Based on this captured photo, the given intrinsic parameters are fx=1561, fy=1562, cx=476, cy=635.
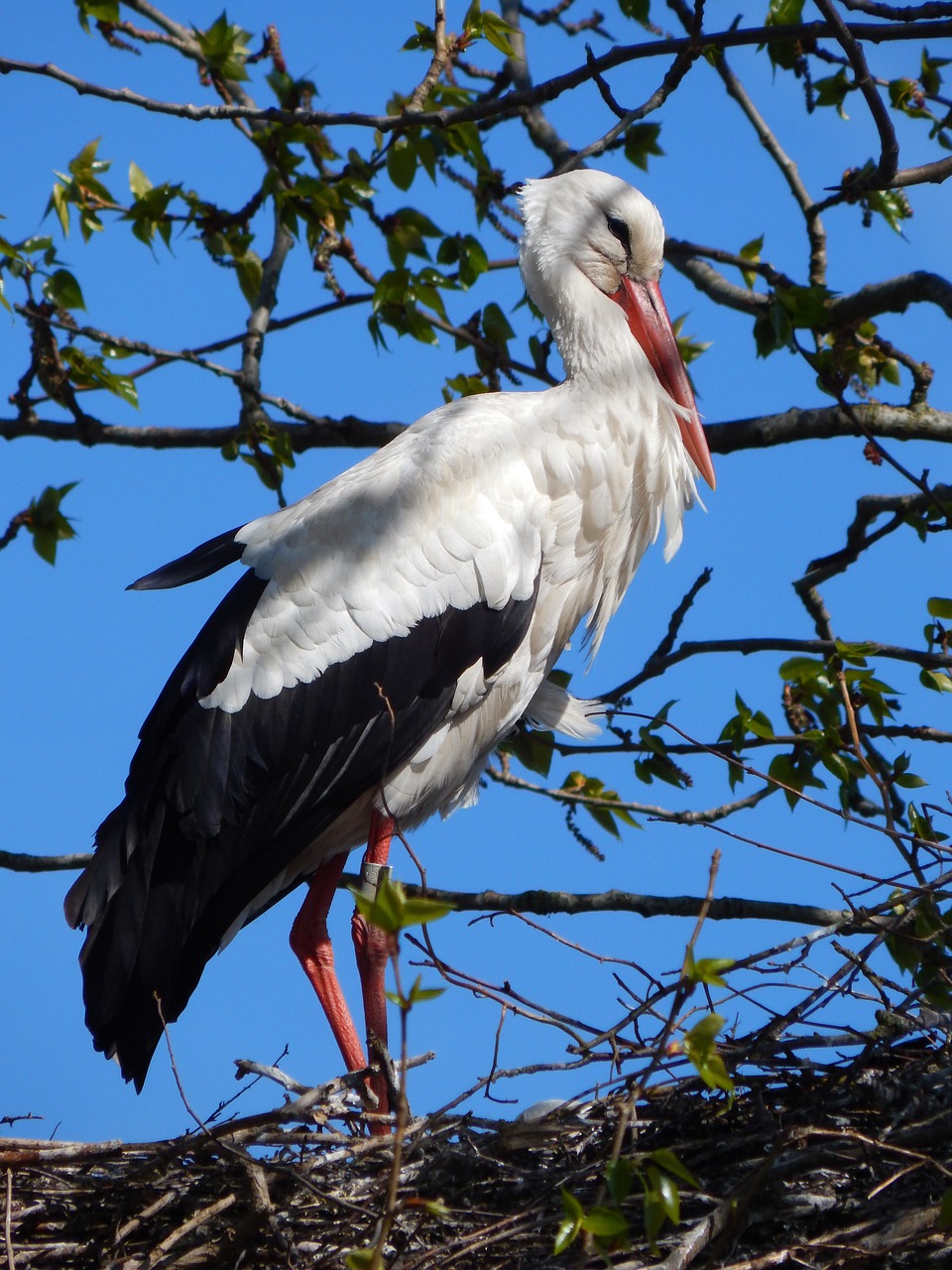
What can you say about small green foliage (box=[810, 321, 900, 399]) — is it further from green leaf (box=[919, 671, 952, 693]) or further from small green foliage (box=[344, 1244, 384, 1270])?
small green foliage (box=[344, 1244, 384, 1270])

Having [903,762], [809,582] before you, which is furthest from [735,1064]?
[809,582]

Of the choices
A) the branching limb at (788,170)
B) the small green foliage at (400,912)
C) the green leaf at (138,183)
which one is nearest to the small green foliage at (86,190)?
the green leaf at (138,183)

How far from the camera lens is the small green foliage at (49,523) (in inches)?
235

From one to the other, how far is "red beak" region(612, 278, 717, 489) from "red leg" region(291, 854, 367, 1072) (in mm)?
1888

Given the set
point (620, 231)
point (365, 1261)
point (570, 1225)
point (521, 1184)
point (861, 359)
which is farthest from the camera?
point (861, 359)

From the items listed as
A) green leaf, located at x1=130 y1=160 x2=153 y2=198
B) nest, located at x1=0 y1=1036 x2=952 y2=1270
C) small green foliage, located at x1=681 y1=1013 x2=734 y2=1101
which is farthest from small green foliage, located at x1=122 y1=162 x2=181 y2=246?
small green foliage, located at x1=681 y1=1013 x2=734 y2=1101

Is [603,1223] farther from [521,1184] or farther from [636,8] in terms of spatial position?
[636,8]

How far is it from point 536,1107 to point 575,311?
2.76m

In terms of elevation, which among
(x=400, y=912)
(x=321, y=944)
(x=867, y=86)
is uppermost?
(x=867, y=86)

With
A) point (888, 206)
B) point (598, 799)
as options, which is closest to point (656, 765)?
point (598, 799)

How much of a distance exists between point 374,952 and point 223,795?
0.86 metres

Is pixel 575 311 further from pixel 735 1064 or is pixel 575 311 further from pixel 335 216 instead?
pixel 735 1064

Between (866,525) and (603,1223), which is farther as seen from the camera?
(866,525)

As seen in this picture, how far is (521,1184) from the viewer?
371 centimetres
